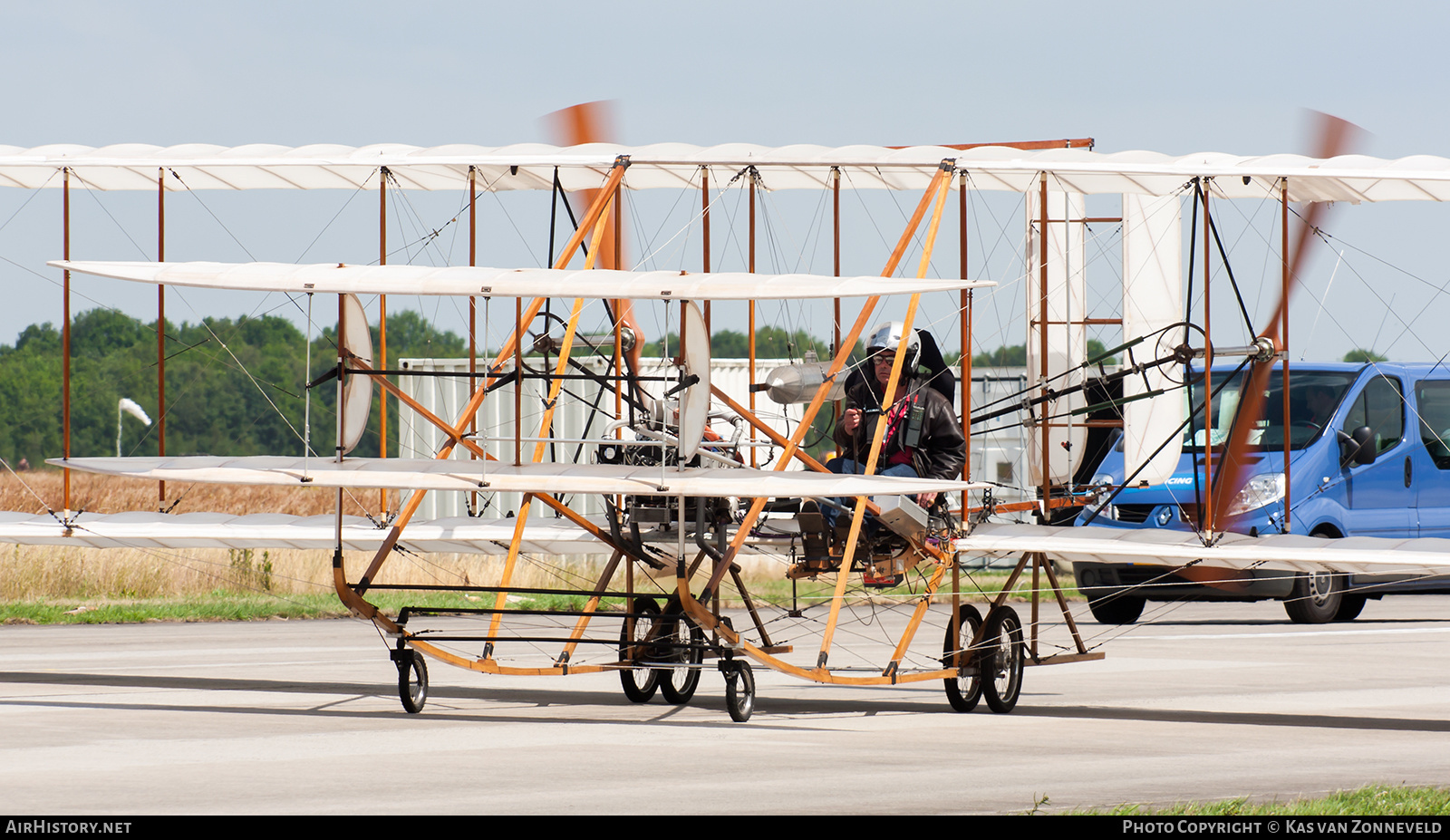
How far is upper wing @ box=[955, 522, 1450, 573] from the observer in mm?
12219

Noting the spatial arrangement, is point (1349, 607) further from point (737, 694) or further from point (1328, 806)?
point (1328, 806)

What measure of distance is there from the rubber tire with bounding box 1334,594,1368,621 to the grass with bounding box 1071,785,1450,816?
13.8 m

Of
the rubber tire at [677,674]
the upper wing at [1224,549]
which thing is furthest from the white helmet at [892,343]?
the rubber tire at [677,674]

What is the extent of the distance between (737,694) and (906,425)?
2456mm

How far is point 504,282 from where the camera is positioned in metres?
11.6

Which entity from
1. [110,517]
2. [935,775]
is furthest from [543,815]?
[110,517]

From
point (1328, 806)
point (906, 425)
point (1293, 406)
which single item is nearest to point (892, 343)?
point (906, 425)

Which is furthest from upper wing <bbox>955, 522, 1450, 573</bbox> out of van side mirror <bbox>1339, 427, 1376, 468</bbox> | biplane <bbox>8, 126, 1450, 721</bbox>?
van side mirror <bbox>1339, 427, 1376, 468</bbox>

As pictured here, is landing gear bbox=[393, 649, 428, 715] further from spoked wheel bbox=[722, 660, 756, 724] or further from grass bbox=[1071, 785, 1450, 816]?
grass bbox=[1071, 785, 1450, 816]

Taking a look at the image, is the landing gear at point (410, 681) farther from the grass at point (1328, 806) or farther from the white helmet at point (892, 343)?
the grass at point (1328, 806)

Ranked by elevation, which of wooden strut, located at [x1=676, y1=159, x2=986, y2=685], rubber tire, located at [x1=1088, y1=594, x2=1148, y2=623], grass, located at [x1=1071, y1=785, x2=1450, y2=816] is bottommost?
rubber tire, located at [x1=1088, y1=594, x2=1148, y2=623]

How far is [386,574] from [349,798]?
58.6ft

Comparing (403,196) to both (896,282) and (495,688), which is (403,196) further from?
(896,282)

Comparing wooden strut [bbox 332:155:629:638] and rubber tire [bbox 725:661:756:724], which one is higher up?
wooden strut [bbox 332:155:629:638]
